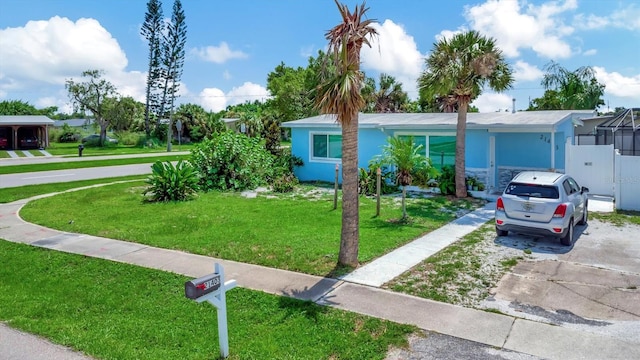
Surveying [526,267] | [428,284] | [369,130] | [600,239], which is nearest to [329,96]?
[428,284]

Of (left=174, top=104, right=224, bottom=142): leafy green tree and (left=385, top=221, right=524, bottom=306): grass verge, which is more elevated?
(left=174, top=104, right=224, bottom=142): leafy green tree

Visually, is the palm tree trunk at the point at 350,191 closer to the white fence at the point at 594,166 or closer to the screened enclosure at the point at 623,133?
the white fence at the point at 594,166

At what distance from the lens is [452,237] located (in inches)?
432

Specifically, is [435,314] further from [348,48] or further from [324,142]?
[324,142]

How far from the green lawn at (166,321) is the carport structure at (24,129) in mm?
43766

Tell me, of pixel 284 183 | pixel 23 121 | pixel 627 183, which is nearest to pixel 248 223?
pixel 284 183

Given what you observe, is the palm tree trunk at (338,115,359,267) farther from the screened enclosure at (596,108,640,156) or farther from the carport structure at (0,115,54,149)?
the carport structure at (0,115,54,149)

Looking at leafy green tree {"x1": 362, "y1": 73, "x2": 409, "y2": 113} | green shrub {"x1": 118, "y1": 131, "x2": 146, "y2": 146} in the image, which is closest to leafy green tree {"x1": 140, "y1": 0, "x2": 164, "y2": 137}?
green shrub {"x1": 118, "y1": 131, "x2": 146, "y2": 146}

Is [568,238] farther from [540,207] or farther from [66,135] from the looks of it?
[66,135]

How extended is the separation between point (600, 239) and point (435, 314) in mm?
6341

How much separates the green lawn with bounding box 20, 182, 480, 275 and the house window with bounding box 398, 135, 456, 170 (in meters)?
2.23

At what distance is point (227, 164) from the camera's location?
62.7ft

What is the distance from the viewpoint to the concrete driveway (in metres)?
6.47

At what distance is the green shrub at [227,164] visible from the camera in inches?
741
